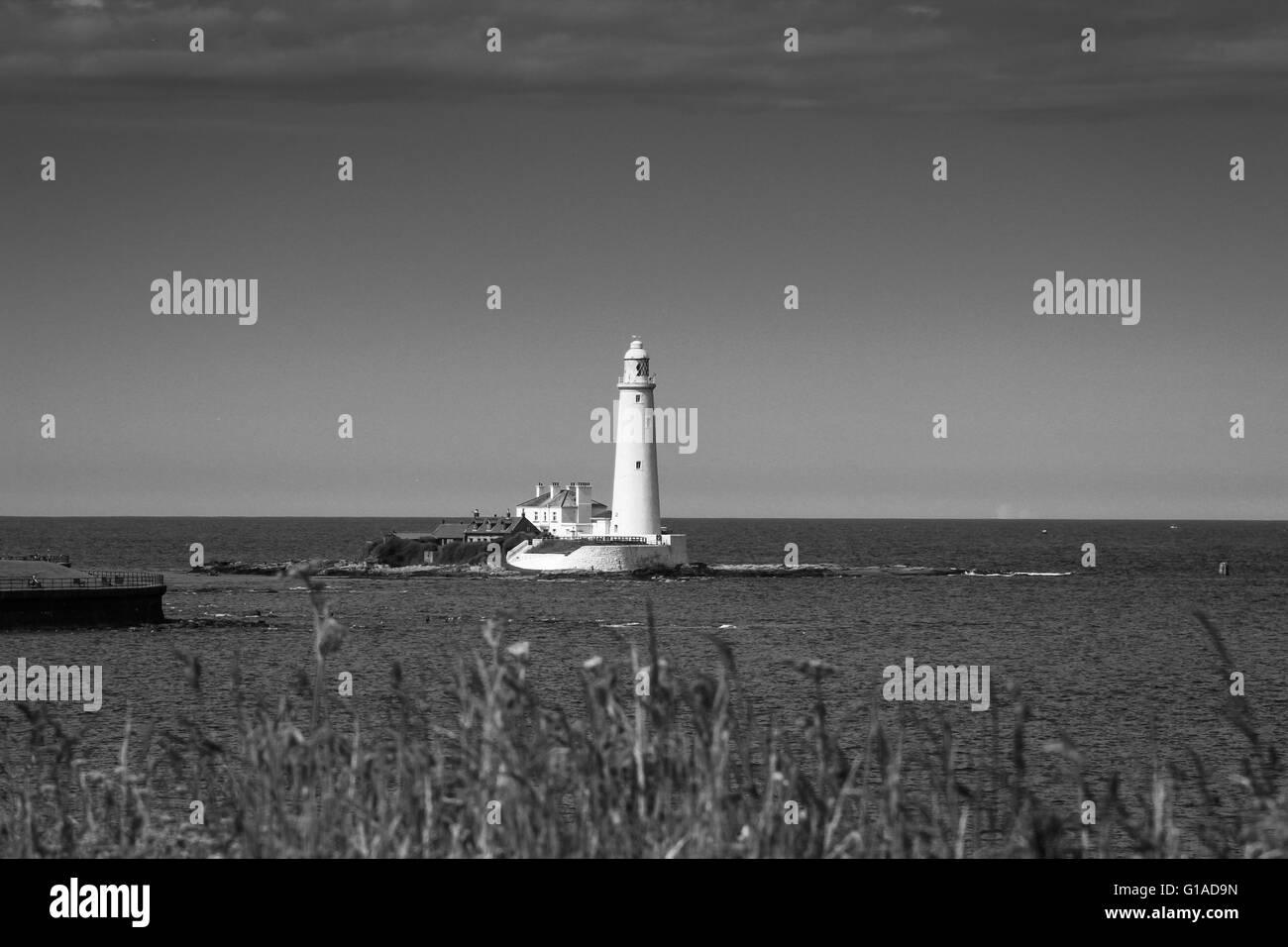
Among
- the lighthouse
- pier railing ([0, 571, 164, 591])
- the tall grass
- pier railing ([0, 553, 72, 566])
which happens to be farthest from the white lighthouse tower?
the tall grass

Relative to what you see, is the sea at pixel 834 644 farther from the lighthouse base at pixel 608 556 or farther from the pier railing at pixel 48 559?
the pier railing at pixel 48 559

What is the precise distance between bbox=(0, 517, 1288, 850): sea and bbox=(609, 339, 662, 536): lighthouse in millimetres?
Answer: 7060

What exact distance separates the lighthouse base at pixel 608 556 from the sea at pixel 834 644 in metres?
1.57

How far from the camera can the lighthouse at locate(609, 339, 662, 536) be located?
332 feet

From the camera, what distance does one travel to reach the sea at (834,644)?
1244 inches

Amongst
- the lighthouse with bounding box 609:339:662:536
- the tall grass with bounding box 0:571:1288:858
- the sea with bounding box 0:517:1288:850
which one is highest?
the lighthouse with bounding box 609:339:662:536

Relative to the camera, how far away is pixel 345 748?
7.48m

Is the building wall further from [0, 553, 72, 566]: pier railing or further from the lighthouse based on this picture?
[0, 553, 72, 566]: pier railing

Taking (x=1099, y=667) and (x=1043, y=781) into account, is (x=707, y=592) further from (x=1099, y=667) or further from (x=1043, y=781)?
(x=1043, y=781)

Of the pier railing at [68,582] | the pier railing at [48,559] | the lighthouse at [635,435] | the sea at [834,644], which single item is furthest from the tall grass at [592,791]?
the lighthouse at [635,435]

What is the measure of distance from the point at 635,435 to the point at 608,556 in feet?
33.7

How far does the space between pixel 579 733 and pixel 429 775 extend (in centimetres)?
73
